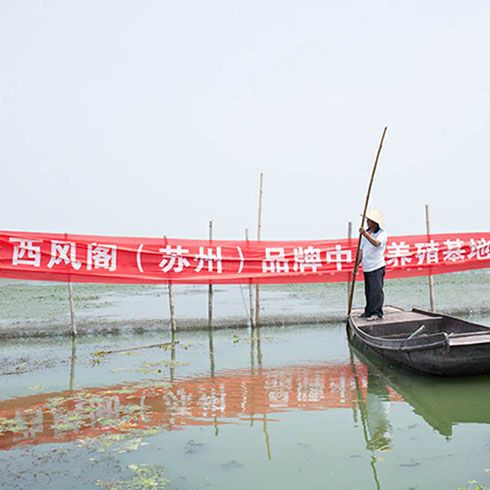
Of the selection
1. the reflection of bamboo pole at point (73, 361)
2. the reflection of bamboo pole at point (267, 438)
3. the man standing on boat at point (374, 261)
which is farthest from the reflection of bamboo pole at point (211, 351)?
the man standing on boat at point (374, 261)

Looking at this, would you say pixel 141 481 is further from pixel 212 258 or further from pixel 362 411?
pixel 212 258

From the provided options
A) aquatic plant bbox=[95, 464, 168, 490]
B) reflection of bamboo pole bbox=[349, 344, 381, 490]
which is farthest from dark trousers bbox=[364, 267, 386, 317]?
aquatic plant bbox=[95, 464, 168, 490]

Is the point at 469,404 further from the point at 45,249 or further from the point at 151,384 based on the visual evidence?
the point at 45,249

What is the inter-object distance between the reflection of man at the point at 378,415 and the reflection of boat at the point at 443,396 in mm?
143

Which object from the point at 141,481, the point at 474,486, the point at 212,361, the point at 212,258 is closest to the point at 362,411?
the point at 474,486

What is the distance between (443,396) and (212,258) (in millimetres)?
5312

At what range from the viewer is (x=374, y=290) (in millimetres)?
8508

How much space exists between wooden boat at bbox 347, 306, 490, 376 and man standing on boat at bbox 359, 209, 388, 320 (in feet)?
0.99

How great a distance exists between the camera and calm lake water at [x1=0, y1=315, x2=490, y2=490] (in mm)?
3850

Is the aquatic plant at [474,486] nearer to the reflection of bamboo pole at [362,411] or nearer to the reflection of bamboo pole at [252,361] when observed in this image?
the reflection of bamboo pole at [362,411]

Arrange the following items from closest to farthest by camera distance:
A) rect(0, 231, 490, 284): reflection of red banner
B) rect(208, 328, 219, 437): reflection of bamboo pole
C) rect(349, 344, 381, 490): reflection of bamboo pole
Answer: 1. rect(349, 344, 381, 490): reflection of bamboo pole
2. rect(208, 328, 219, 437): reflection of bamboo pole
3. rect(0, 231, 490, 284): reflection of red banner

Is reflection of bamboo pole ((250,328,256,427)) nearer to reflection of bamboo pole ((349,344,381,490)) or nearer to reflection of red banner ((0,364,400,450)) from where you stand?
reflection of red banner ((0,364,400,450))

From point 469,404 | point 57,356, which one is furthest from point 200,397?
point 57,356

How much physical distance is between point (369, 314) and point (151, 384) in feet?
12.4
